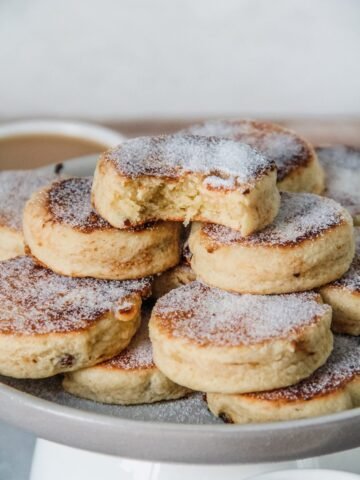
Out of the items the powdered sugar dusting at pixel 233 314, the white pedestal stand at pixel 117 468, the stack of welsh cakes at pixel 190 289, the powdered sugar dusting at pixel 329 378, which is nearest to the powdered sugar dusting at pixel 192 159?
the stack of welsh cakes at pixel 190 289

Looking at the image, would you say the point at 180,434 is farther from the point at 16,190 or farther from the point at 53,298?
the point at 16,190

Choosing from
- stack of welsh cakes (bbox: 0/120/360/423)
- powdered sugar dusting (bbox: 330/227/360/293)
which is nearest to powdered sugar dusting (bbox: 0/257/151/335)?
stack of welsh cakes (bbox: 0/120/360/423)

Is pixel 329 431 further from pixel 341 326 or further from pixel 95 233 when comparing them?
pixel 95 233

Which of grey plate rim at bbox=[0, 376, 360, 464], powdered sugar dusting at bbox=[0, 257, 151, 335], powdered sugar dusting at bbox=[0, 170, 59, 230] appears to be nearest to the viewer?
grey plate rim at bbox=[0, 376, 360, 464]

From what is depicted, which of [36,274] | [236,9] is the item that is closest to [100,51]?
[236,9]

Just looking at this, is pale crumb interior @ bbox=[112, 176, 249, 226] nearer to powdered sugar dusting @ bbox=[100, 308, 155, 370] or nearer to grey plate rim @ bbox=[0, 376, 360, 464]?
powdered sugar dusting @ bbox=[100, 308, 155, 370]

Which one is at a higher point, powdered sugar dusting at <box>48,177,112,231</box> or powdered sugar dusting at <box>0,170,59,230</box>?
powdered sugar dusting at <box>48,177,112,231</box>

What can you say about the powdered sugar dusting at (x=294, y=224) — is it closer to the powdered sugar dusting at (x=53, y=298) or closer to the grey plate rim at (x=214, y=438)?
the powdered sugar dusting at (x=53, y=298)
